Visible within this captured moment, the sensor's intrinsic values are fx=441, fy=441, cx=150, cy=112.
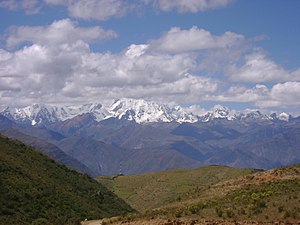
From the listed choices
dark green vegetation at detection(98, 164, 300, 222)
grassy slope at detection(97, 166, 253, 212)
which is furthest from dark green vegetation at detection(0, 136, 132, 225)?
grassy slope at detection(97, 166, 253, 212)

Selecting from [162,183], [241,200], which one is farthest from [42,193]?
[162,183]

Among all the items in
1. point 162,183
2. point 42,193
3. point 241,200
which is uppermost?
point 241,200

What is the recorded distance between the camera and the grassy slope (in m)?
121

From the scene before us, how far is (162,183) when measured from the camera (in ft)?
461

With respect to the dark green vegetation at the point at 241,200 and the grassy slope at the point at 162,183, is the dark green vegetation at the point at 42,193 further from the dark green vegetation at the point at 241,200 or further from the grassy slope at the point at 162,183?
the grassy slope at the point at 162,183

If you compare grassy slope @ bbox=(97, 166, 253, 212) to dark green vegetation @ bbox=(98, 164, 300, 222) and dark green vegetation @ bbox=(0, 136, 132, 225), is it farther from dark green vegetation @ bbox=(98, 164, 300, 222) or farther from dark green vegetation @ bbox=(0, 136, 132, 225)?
dark green vegetation @ bbox=(0, 136, 132, 225)

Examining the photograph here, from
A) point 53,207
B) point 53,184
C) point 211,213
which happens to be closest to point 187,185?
point 53,184

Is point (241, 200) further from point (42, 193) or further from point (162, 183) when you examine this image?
point (162, 183)

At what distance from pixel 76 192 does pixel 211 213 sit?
35.7m

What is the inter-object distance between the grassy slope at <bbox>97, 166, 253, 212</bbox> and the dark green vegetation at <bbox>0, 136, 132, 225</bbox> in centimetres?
3775

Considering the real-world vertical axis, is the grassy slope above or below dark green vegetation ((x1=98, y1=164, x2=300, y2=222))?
below

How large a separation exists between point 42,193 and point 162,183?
88.7 m

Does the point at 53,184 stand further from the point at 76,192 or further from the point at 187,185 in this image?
the point at 187,185

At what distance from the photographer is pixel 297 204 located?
3450 cm
